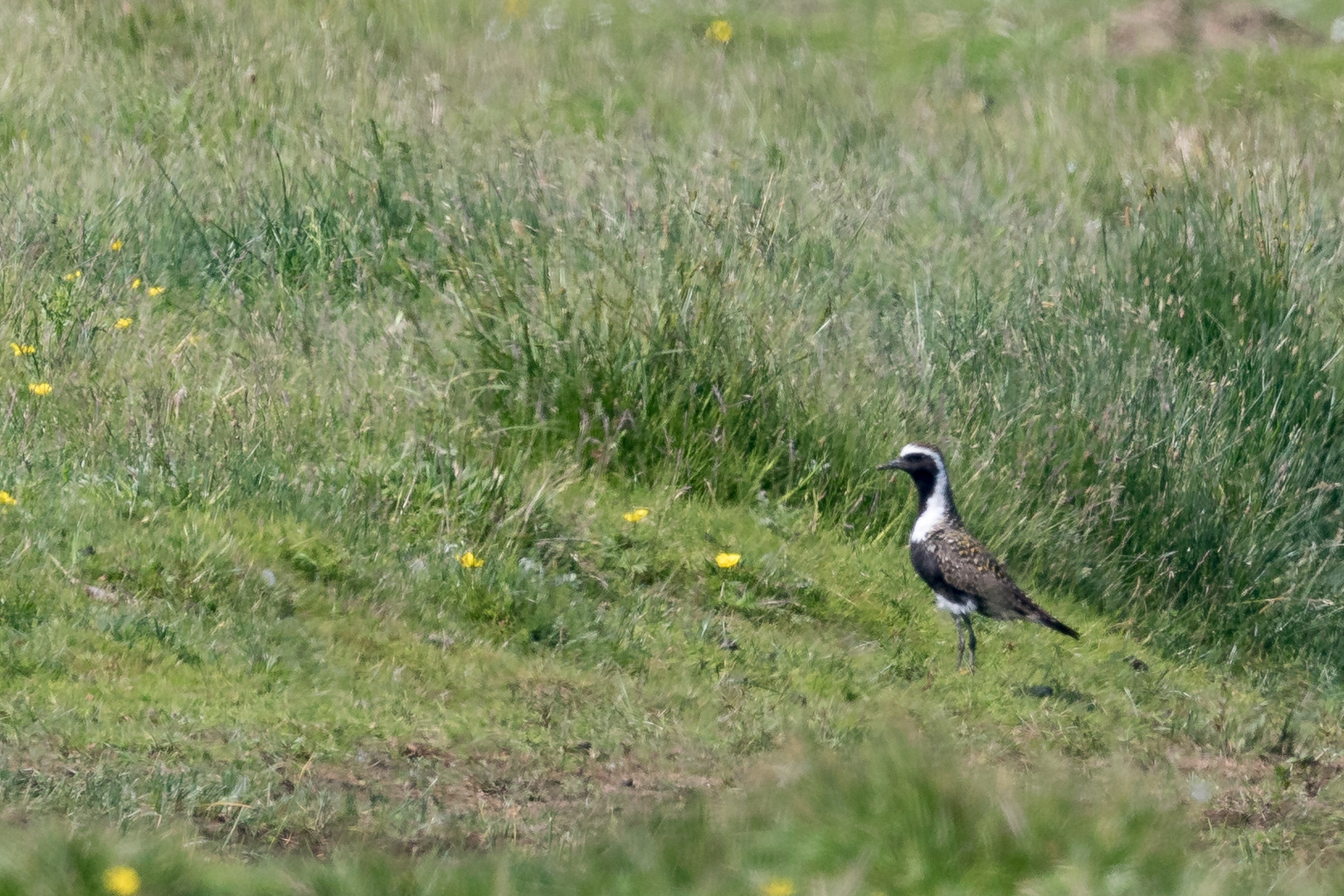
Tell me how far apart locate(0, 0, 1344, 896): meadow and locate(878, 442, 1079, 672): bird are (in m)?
0.24

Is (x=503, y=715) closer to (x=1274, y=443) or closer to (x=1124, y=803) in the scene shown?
(x=1124, y=803)

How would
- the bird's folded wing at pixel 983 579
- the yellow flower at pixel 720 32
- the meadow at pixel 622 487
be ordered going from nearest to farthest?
the meadow at pixel 622 487
the bird's folded wing at pixel 983 579
the yellow flower at pixel 720 32

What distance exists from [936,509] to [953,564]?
411mm

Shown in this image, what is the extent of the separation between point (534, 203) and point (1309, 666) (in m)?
4.63

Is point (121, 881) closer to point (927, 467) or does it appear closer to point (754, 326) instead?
point (927, 467)

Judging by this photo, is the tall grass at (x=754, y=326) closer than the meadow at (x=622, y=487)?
No

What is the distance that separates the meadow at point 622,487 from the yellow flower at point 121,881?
34 millimetres

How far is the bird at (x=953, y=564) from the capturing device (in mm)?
6395

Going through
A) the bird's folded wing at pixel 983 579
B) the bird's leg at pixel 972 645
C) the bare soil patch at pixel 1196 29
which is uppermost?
the bare soil patch at pixel 1196 29

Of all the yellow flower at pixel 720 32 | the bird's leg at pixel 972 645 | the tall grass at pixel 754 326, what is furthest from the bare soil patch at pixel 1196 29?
the bird's leg at pixel 972 645

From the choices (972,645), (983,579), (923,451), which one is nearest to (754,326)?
(923,451)

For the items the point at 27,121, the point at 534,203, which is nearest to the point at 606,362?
the point at 534,203

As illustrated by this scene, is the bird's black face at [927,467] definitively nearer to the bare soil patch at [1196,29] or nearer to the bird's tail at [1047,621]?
the bird's tail at [1047,621]

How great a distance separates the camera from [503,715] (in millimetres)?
5383
